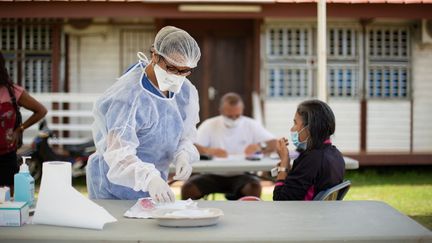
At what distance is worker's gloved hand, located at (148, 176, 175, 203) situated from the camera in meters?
3.88

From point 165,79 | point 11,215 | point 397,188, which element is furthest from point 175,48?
point 397,188

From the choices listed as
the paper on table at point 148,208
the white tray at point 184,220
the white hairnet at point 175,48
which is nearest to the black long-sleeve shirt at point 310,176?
the paper on table at point 148,208

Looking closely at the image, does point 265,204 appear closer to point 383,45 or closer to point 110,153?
point 110,153

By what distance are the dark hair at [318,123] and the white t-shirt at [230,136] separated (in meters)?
3.24

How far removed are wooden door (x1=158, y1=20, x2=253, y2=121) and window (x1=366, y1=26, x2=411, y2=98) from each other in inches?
81.0

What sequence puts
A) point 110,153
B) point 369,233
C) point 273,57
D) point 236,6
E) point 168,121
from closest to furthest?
point 369,233 → point 110,153 → point 168,121 → point 236,6 → point 273,57

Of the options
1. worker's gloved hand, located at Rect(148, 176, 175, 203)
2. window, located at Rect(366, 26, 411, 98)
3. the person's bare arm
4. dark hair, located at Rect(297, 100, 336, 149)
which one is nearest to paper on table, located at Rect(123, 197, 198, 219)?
worker's gloved hand, located at Rect(148, 176, 175, 203)

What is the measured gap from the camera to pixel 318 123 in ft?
16.1

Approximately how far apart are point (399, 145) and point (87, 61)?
5.45 metres

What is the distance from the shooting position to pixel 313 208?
414cm

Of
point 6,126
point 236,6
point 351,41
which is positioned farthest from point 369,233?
point 351,41

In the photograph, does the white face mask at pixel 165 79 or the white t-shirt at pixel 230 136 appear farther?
the white t-shirt at pixel 230 136

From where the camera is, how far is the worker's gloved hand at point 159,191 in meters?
3.88

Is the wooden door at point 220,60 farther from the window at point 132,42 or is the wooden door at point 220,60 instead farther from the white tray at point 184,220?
the white tray at point 184,220
